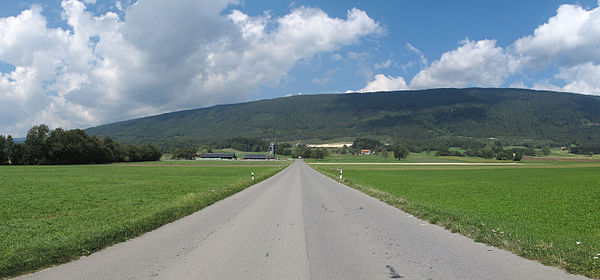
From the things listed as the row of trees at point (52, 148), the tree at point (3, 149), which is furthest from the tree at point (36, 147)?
the tree at point (3, 149)

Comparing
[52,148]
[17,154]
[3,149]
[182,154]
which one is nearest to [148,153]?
[182,154]

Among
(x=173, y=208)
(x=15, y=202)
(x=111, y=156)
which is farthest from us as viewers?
(x=111, y=156)

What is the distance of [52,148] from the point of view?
9238 cm

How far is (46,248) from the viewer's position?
7.27 meters

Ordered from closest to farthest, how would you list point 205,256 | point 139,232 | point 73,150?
1. point 205,256
2. point 139,232
3. point 73,150

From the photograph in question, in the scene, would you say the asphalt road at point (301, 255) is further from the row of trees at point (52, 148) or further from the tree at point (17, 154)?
the tree at point (17, 154)

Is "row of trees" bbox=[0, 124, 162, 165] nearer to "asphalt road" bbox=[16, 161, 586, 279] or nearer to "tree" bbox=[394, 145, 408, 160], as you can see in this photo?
"asphalt road" bbox=[16, 161, 586, 279]

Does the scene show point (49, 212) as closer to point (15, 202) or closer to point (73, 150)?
point (15, 202)

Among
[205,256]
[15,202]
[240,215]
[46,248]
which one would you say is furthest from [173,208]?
[15,202]

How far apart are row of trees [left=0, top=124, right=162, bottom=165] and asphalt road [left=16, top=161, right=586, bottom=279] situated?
104 m

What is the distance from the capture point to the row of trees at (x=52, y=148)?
90562 millimetres

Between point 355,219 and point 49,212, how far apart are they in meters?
12.3

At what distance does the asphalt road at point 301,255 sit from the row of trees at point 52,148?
A: 104 m

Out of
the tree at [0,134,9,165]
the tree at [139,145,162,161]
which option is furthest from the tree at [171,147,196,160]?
the tree at [0,134,9,165]
